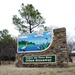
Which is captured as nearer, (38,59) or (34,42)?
(38,59)

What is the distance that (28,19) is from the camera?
28766 mm

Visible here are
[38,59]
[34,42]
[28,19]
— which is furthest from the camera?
[28,19]

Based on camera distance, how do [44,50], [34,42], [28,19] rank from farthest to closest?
[28,19] < [34,42] < [44,50]

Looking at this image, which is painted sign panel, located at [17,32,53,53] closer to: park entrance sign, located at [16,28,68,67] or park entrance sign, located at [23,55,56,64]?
park entrance sign, located at [16,28,68,67]

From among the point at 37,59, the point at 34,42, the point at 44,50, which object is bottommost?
the point at 37,59

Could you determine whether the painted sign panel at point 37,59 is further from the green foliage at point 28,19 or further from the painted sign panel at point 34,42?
the green foliage at point 28,19

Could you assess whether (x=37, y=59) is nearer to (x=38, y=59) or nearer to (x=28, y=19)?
(x=38, y=59)

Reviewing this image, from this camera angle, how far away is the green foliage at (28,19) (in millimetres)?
28328

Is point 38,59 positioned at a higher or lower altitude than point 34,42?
lower

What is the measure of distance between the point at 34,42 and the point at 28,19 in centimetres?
1325

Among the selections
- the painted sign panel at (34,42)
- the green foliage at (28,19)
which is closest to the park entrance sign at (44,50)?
the painted sign panel at (34,42)

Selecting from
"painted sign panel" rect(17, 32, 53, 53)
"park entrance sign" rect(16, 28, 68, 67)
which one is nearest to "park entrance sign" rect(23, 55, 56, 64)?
"park entrance sign" rect(16, 28, 68, 67)

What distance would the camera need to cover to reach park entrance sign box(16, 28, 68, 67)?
1478cm

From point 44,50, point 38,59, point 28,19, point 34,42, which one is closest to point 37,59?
point 38,59
